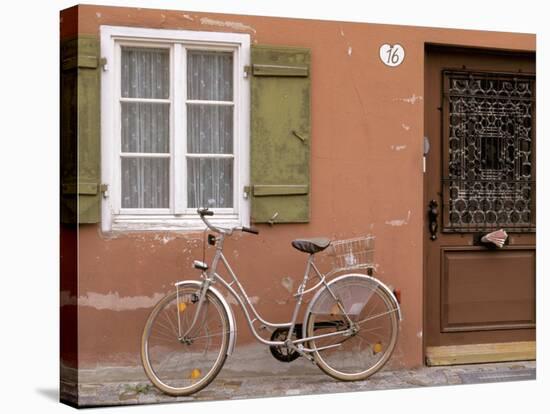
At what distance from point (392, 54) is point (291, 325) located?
7.24ft

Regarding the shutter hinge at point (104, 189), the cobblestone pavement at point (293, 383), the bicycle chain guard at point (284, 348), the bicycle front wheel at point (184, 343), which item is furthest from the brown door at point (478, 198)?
the shutter hinge at point (104, 189)

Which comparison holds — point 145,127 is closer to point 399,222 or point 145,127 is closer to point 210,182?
point 210,182

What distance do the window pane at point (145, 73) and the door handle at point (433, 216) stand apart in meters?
2.32

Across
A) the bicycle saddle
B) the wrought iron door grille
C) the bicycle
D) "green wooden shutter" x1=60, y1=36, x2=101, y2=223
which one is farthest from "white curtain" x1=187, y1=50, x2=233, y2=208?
the wrought iron door grille

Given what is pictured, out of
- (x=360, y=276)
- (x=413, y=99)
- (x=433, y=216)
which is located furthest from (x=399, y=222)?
(x=413, y=99)

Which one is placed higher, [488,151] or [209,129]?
[209,129]

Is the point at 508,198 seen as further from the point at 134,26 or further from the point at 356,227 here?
the point at 134,26

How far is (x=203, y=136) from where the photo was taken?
7754mm

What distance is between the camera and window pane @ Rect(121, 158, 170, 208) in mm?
7605

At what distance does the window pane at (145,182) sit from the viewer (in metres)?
7.61

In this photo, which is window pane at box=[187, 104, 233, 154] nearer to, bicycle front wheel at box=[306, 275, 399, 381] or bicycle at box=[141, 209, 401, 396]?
bicycle at box=[141, 209, 401, 396]

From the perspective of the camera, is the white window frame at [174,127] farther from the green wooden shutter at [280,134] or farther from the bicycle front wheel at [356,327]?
the bicycle front wheel at [356,327]

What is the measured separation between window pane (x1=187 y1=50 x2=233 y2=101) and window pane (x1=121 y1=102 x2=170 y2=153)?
0.84 ft

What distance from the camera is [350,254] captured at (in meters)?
7.97
